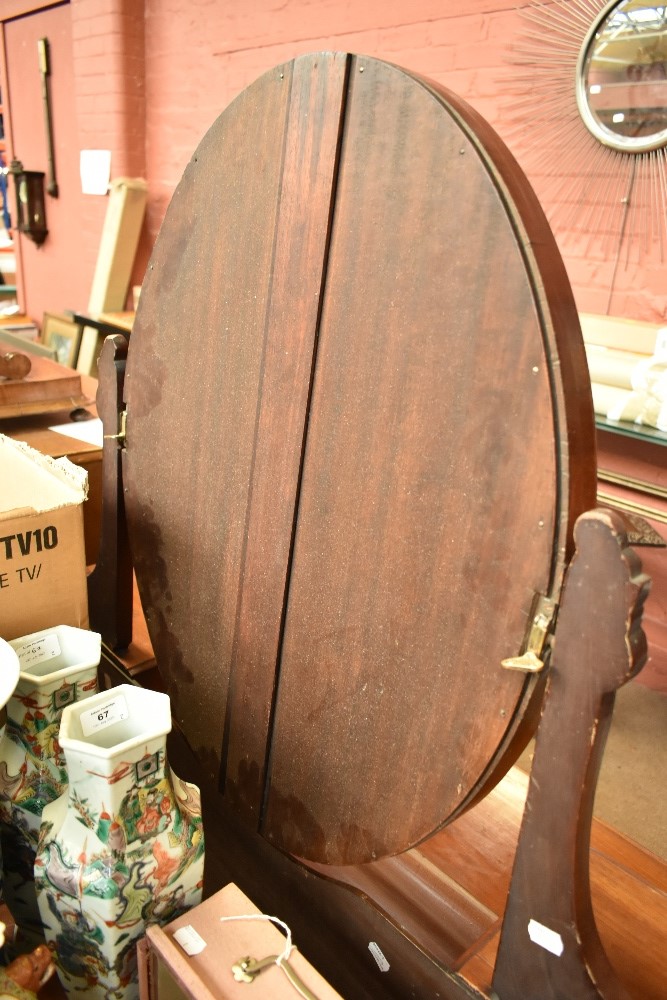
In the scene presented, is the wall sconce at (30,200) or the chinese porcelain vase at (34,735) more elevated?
the wall sconce at (30,200)

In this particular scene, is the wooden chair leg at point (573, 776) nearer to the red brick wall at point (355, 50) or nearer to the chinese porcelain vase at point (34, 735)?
the chinese porcelain vase at point (34, 735)

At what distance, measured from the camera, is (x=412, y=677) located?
771 millimetres

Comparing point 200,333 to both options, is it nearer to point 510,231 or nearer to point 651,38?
point 510,231

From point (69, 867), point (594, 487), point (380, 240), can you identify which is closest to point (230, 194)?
point (380, 240)

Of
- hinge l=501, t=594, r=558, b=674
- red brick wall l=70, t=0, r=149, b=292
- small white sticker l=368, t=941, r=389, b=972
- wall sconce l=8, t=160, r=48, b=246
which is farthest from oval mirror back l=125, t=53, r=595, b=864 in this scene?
wall sconce l=8, t=160, r=48, b=246

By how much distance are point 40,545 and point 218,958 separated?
0.58 metres

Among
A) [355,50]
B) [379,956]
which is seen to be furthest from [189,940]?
[355,50]

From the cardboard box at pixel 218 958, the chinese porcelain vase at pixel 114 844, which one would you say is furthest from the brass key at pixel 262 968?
the chinese porcelain vase at pixel 114 844

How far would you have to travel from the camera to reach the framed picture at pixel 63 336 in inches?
145

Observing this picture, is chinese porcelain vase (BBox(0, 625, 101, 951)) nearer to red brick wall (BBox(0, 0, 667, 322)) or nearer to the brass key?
the brass key

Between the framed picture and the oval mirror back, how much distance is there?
9.20 ft

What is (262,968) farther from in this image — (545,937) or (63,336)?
(63,336)

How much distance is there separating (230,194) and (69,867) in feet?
2.63

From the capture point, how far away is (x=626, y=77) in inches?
68.8
